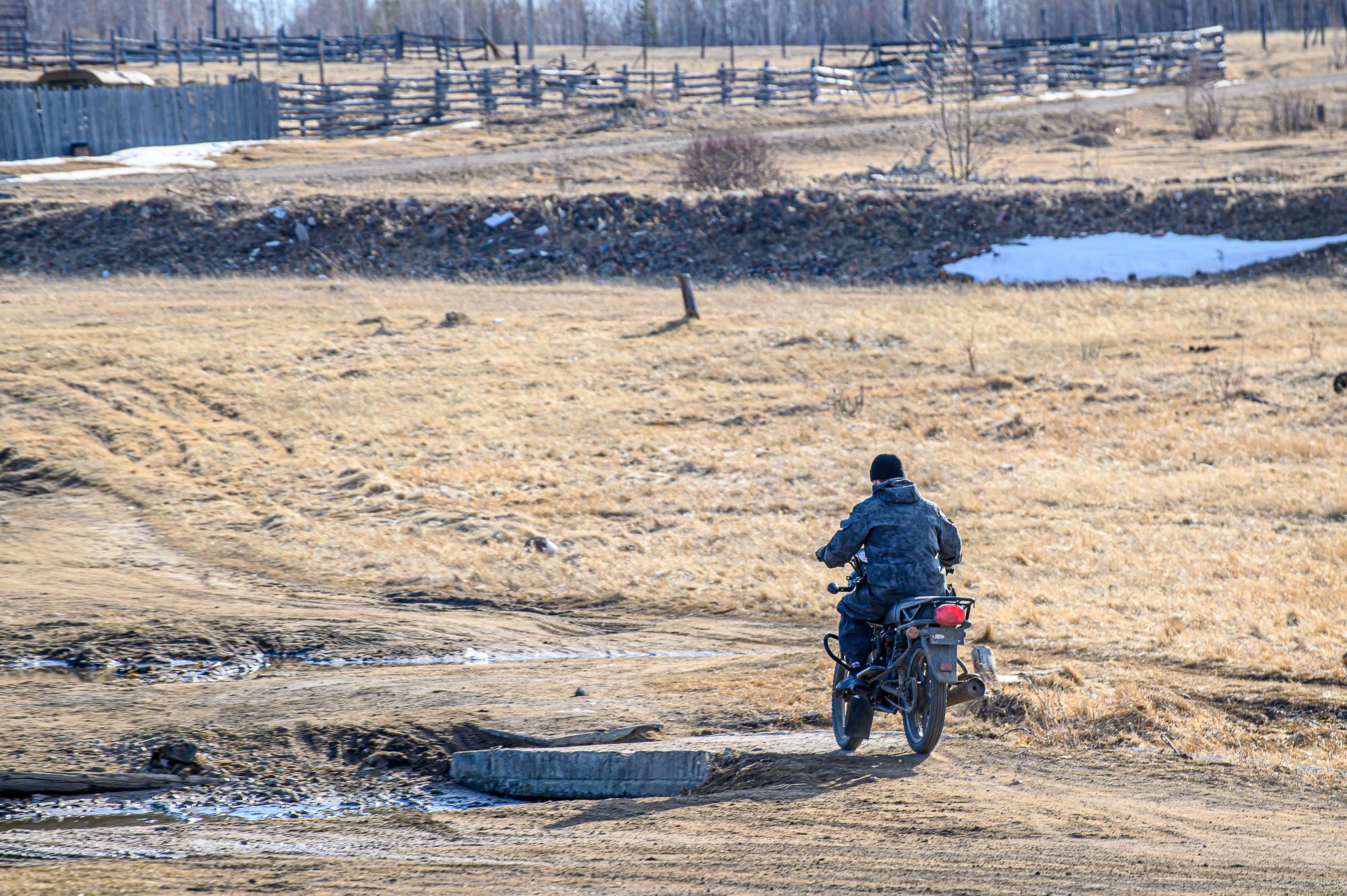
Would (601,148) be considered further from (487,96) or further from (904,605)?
(904,605)

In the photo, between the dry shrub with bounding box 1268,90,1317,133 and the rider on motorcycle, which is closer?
the rider on motorcycle

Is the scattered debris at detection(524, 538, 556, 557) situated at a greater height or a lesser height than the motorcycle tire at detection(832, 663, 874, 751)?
lesser

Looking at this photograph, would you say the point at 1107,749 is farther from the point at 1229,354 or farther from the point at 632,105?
the point at 632,105

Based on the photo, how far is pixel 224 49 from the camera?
69.9 m

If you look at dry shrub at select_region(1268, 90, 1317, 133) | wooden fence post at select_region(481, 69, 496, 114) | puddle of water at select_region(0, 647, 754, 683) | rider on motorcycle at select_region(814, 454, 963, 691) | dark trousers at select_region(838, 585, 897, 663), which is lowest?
puddle of water at select_region(0, 647, 754, 683)

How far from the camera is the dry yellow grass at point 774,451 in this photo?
9875mm

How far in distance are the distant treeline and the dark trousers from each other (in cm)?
8518

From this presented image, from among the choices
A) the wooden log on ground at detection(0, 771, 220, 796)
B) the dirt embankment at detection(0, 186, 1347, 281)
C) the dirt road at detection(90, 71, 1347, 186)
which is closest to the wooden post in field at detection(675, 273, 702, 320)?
the dirt embankment at detection(0, 186, 1347, 281)

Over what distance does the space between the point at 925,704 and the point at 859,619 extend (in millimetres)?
664

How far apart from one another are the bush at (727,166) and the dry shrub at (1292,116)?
2262cm

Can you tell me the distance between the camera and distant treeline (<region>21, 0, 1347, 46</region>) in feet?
322

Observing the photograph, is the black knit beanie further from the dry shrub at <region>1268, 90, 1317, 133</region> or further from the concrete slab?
the dry shrub at <region>1268, 90, 1317, 133</region>

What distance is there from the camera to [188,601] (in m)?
10.5

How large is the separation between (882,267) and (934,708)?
942 inches
